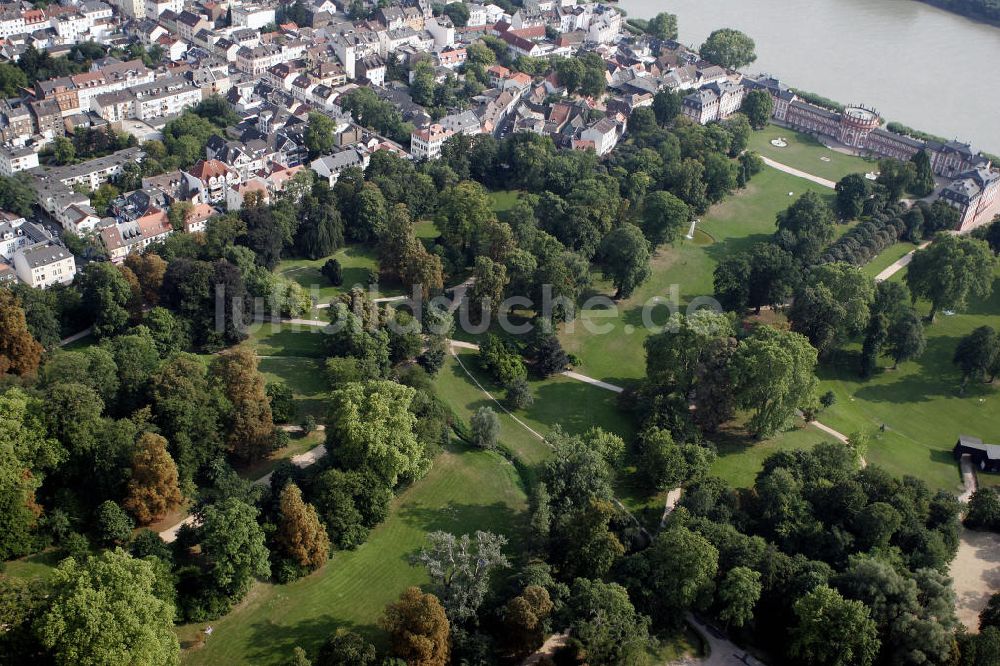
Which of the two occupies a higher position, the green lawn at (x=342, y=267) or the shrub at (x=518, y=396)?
the shrub at (x=518, y=396)

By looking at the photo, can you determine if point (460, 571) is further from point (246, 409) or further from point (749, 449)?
point (749, 449)

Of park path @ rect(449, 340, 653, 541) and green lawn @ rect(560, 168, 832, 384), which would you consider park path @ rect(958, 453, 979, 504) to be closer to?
park path @ rect(449, 340, 653, 541)

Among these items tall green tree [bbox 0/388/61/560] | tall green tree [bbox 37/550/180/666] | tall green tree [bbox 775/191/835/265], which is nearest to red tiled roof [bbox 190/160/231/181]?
tall green tree [bbox 0/388/61/560]

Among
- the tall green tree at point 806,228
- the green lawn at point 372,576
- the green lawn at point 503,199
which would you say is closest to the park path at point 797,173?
the tall green tree at point 806,228

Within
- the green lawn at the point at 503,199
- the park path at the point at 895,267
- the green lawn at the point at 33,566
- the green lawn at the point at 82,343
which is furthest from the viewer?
the green lawn at the point at 503,199

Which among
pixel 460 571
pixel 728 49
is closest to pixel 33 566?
pixel 460 571

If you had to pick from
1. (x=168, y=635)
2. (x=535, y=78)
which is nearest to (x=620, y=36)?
(x=535, y=78)

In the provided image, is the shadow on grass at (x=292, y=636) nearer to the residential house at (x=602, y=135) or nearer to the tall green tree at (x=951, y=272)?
the tall green tree at (x=951, y=272)
